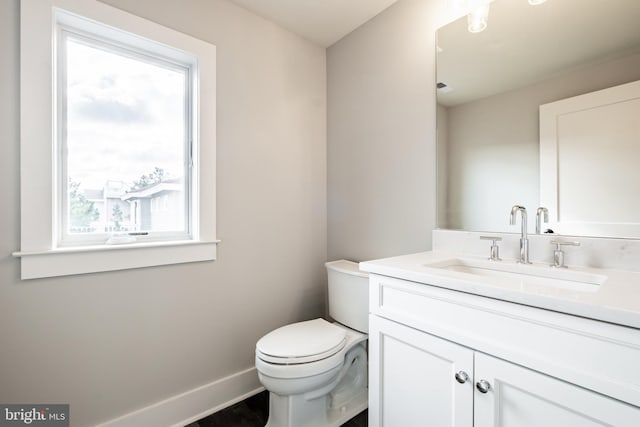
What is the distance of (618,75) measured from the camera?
1030 millimetres

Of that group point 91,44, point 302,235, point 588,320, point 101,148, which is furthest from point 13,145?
point 588,320

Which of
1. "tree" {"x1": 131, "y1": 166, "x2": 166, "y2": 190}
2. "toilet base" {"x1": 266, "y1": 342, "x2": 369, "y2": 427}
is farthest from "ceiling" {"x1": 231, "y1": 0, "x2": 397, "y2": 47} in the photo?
"toilet base" {"x1": 266, "y1": 342, "x2": 369, "y2": 427}

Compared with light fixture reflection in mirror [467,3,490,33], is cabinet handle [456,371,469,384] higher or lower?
lower

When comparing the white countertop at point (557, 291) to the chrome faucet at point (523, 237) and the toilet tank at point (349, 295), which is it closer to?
the chrome faucet at point (523, 237)

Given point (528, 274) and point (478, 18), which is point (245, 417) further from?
point (478, 18)

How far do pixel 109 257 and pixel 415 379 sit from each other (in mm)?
1370

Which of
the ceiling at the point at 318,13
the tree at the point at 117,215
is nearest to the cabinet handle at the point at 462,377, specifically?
the tree at the point at 117,215

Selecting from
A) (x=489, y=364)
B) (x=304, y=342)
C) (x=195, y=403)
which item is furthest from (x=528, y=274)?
(x=195, y=403)

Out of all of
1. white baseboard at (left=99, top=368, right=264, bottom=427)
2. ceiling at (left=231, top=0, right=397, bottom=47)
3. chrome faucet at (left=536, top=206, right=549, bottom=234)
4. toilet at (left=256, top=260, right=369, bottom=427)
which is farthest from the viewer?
ceiling at (left=231, top=0, right=397, bottom=47)

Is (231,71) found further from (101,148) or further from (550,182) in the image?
(550,182)

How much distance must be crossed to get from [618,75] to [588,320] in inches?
37.4

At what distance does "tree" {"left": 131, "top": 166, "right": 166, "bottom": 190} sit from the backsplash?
1.52 metres

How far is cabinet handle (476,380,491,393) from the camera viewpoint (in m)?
0.80

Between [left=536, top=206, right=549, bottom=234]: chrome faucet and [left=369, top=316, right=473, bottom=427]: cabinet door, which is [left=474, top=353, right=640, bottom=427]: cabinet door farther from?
[left=536, top=206, right=549, bottom=234]: chrome faucet
